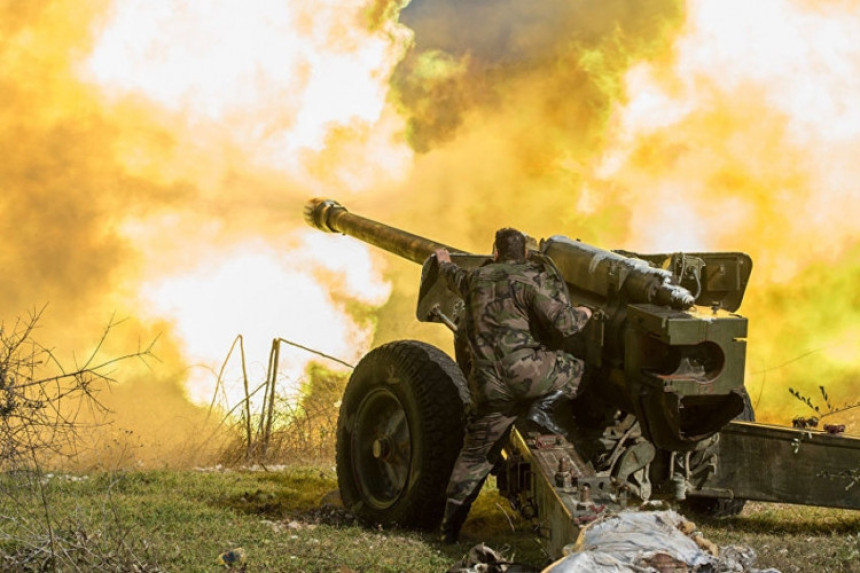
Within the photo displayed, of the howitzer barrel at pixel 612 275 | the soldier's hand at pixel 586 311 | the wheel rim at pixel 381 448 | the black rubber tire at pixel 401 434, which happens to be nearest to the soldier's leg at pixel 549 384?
the soldier's hand at pixel 586 311

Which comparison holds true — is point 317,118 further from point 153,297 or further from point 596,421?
point 596,421

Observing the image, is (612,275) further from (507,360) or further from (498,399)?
(498,399)

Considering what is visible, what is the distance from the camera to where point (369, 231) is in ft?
35.2

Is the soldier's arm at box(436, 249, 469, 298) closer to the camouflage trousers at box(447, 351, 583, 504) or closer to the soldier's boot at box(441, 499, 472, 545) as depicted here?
the camouflage trousers at box(447, 351, 583, 504)

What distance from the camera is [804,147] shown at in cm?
1290

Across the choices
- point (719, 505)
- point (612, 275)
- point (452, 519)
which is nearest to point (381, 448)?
point (452, 519)

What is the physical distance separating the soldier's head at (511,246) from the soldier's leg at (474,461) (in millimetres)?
922

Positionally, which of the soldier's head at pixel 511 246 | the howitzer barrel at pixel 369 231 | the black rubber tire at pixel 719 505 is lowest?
the black rubber tire at pixel 719 505

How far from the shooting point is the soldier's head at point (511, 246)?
25.2 ft

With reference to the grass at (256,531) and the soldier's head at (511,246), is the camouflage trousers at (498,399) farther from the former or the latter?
the soldier's head at (511,246)

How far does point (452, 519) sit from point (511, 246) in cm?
163

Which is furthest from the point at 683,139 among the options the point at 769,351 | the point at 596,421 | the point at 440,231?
the point at 596,421

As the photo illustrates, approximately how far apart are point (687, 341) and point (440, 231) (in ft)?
31.0

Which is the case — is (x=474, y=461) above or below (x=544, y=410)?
below
